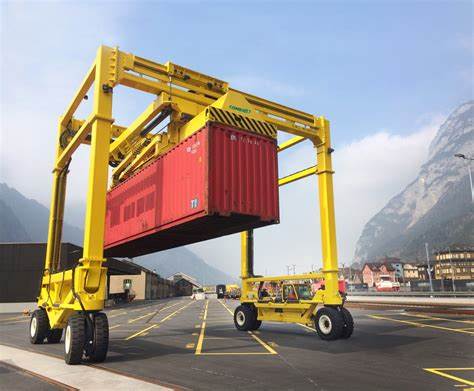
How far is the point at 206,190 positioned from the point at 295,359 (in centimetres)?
506

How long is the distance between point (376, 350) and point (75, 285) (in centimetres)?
886

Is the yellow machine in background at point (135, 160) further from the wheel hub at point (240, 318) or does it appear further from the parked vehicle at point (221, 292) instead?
the parked vehicle at point (221, 292)

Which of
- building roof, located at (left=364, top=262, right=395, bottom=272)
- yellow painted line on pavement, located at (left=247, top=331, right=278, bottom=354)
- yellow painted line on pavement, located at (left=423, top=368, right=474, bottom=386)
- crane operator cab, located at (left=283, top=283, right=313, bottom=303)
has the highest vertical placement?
building roof, located at (left=364, top=262, right=395, bottom=272)

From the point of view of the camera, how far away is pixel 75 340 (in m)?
10.1

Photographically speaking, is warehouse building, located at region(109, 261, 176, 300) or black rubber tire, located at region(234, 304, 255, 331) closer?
black rubber tire, located at region(234, 304, 255, 331)

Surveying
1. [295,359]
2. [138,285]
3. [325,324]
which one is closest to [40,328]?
[295,359]

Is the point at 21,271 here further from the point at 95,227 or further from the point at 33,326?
the point at 95,227

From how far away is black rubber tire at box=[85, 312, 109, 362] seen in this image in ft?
33.7

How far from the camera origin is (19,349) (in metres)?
13.2

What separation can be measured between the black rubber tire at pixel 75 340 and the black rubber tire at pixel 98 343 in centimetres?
25

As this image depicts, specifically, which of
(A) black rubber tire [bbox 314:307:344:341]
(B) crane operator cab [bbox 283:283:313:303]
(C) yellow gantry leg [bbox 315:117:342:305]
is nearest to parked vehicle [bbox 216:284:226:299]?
(B) crane operator cab [bbox 283:283:313:303]

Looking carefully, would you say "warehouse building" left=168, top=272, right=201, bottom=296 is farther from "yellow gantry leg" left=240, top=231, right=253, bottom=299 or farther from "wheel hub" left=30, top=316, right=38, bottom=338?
"wheel hub" left=30, top=316, right=38, bottom=338

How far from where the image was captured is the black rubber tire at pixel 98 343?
10.3m

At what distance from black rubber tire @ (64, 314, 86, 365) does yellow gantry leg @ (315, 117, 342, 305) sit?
27.8 feet
